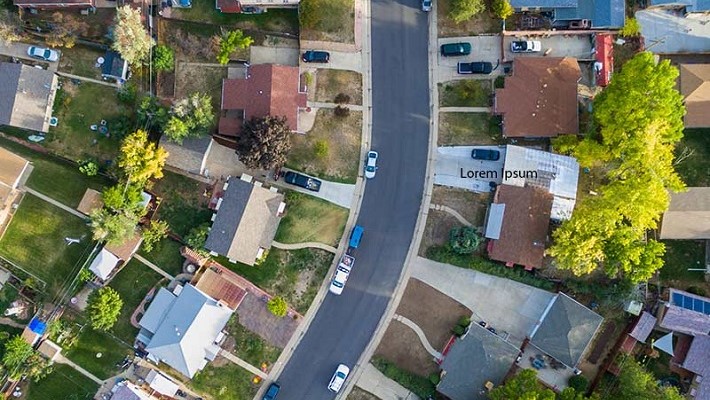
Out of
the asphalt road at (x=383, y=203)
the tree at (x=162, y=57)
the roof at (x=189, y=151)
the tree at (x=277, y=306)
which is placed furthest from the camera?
the asphalt road at (x=383, y=203)

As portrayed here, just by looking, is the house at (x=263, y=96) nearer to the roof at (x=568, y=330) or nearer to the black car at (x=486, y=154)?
the black car at (x=486, y=154)

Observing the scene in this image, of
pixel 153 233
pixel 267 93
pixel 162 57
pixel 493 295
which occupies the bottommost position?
pixel 493 295

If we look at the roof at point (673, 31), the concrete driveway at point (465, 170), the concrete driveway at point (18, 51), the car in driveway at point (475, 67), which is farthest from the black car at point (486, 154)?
the concrete driveway at point (18, 51)

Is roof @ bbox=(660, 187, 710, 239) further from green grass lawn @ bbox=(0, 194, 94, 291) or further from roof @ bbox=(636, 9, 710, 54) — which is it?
green grass lawn @ bbox=(0, 194, 94, 291)

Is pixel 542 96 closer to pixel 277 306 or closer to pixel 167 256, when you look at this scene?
pixel 277 306

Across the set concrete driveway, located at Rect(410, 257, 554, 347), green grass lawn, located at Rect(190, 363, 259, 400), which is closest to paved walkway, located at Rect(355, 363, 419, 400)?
concrete driveway, located at Rect(410, 257, 554, 347)

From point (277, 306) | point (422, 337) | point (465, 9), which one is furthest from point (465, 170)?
point (277, 306)

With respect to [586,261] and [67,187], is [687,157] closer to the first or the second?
[586,261]
